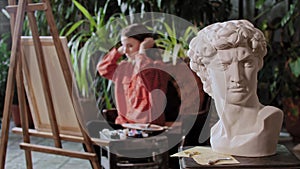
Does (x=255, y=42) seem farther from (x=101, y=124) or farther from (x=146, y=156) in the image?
(x=101, y=124)

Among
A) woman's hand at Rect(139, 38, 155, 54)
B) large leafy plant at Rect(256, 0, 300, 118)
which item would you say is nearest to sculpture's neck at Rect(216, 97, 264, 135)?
woman's hand at Rect(139, 38, 155, 54)

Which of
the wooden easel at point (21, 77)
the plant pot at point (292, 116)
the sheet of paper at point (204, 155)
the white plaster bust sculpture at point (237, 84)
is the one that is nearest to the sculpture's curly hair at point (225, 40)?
the white plaster bust sculpture at point (237, 84)

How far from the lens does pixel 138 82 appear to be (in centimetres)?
324

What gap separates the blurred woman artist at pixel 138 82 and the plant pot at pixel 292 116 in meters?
1.43

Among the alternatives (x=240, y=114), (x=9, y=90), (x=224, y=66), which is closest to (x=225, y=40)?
(x=224, y=66)

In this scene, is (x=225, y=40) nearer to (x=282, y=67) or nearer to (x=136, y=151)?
(x=136, y=151)

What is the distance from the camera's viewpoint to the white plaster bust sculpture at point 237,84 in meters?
1.77

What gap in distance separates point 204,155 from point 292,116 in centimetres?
262

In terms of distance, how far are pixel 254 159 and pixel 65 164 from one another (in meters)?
2.09

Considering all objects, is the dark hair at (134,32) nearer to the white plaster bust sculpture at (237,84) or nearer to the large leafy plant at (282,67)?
the large leafy plant at (282,67)

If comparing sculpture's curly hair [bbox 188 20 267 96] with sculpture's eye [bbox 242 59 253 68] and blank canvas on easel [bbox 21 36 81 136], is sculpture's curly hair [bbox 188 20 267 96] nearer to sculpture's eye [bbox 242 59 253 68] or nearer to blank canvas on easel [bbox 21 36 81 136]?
sculpture's eye [bbox 242 59 253 68]

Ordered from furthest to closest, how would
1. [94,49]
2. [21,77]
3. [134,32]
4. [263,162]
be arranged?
[94,49], [134,32], [21,77], [263,162]

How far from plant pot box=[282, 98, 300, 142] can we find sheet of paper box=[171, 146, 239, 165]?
2.50 m

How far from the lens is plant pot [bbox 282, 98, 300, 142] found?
4250 millimetres
